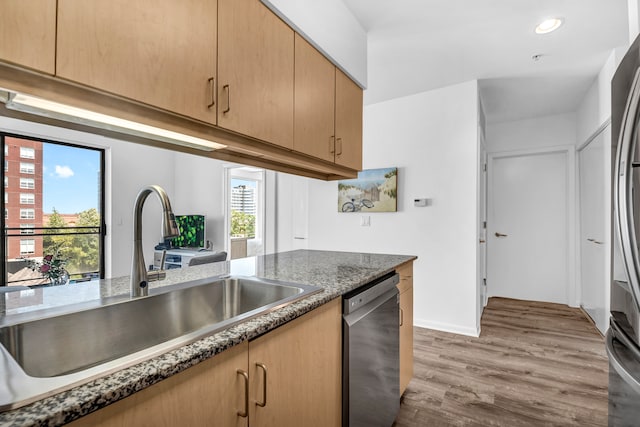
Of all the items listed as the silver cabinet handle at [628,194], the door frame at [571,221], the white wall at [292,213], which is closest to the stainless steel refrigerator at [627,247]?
the silver cabinet handle at [628,194]

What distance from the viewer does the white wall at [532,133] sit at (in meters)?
4.08

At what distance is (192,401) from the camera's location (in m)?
0.68

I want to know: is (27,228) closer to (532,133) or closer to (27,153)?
(27,153)

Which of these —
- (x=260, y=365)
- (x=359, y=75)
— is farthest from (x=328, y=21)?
(x=260, y=365)

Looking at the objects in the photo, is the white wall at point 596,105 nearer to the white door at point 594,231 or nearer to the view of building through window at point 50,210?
the white door at point 594,231

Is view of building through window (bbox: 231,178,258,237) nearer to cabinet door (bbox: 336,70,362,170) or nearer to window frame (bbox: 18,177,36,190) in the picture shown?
window frame (bbox: 18,177,36,190)

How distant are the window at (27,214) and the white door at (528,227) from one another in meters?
5.94

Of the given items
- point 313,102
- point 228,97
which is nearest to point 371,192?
point 313,102

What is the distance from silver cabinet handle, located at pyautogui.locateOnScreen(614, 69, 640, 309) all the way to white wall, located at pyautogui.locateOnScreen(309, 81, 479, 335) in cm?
211

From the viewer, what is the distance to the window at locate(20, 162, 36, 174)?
3848 mm

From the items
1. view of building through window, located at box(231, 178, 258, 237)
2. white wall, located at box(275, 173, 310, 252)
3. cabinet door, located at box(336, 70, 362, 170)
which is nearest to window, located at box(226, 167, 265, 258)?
view of building through window, located at box(231, 178, 258, 237)

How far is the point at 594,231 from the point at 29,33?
14.8 feet

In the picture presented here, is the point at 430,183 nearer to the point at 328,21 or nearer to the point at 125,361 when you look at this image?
the point at 328,21

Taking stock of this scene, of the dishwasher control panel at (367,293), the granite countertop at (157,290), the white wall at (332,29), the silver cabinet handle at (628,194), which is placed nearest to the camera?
the granite countertop at (157,290)
